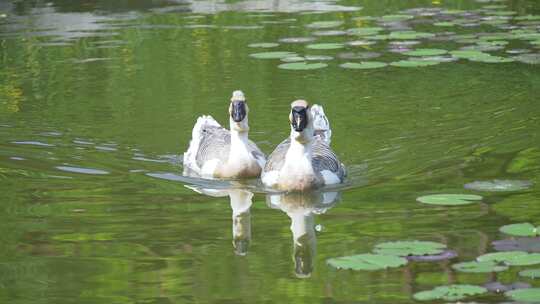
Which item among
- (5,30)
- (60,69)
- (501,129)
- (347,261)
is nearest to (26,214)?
(347,261)

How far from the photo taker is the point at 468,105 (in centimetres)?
1291

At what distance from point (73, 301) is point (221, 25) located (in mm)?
12179

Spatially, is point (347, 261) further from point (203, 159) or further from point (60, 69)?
point (60, 69)

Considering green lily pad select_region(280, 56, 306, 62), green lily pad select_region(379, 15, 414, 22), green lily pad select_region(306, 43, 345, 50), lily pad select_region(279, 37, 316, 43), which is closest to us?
green lily pad select_region(280, 56, 306, 62)

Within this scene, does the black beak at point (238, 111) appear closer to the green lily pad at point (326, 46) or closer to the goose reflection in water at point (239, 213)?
the goose reflection in water at point (239, 213)

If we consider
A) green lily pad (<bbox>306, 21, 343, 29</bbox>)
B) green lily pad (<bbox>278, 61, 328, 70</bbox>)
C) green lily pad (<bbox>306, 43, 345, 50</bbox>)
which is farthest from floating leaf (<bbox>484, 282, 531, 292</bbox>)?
green lily pad (<bbox>306, 21, 343, 29</bbox>)

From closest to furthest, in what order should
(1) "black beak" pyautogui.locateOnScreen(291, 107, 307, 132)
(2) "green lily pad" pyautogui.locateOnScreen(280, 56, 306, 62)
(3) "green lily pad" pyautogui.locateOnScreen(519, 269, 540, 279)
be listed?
(3) "green lily pad" pyautogui.locateOnScreen(519, 269, 540, 279), (1) "black beak" pyautogui.locateOnScreen(291, 107, 307, 132), (2) "green lily pad" pyautogui.locateOnScreen(280, 56, 306, 62)

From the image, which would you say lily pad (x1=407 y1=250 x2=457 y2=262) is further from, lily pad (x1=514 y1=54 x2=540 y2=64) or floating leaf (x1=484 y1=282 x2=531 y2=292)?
lily pad (x1=514 y1=54 x2=540 y2=64)

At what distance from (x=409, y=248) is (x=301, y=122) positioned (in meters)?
2.52

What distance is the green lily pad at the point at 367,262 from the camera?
7336mm

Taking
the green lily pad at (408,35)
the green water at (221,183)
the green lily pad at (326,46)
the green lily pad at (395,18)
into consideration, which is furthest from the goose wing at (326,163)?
the green lily pad at (395,18)

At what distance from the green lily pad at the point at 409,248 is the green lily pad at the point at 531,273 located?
737 millimetres

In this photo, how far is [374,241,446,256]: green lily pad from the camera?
764 centimetres

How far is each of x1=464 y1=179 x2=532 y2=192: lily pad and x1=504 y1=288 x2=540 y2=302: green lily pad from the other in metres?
2.90
